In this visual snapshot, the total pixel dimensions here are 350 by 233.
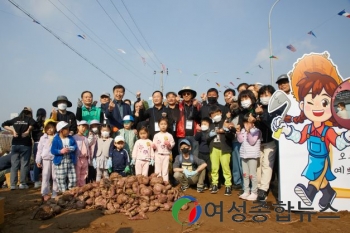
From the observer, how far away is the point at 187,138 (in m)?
6.14

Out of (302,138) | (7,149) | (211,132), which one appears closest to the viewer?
(302,138)

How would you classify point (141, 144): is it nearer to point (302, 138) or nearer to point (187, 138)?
point (187, 138)

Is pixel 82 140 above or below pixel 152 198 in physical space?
above

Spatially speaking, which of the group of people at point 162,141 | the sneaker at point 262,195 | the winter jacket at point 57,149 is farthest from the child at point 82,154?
the sneaker at point 262,195

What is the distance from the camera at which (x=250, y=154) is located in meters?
4.95

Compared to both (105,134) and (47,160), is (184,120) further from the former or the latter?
(47,160)

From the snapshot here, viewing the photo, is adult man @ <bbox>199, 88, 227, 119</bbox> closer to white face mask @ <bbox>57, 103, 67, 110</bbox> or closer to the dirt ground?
the dirt ground

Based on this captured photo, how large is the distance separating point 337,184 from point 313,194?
43 centimetres

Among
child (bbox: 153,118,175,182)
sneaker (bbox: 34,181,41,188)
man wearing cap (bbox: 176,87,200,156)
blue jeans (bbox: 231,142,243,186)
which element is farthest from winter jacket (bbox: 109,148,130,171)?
sneaker (bbox: 34,181,41,188)

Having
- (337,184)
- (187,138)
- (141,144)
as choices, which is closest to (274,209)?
(337,184)

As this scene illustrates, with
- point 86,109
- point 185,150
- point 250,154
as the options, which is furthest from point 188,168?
point 86,109

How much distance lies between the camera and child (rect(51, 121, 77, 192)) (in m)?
5.33

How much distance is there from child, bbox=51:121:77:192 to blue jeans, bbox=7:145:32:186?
1942mm

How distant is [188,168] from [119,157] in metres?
1.53
